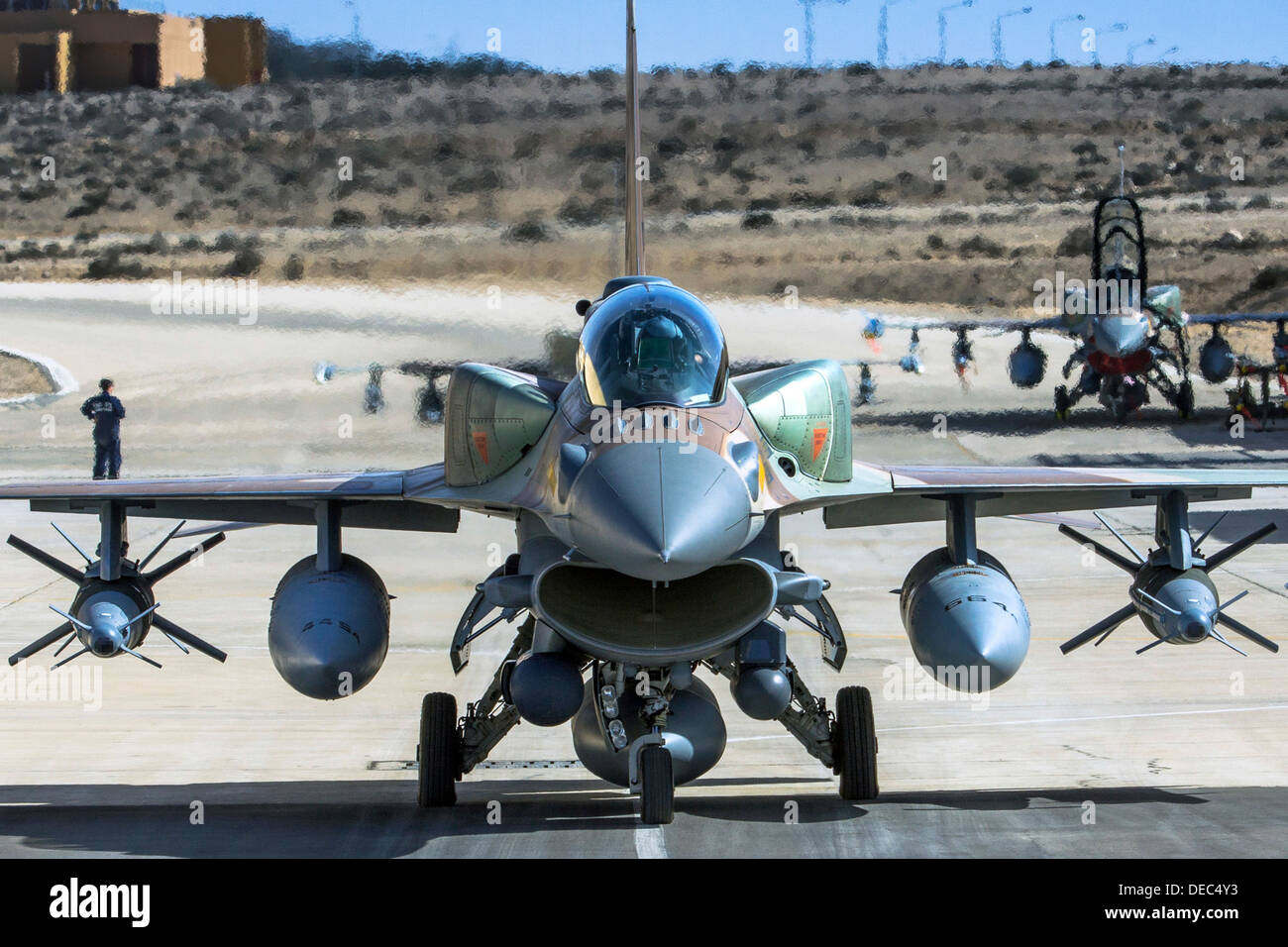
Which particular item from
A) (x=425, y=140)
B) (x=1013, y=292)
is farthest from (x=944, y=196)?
(x=425, y=140)

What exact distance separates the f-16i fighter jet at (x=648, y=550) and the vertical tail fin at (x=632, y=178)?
2.18 meters

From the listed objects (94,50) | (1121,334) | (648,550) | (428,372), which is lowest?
(428,372)

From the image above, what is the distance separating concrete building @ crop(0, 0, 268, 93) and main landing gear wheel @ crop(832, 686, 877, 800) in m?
51.7

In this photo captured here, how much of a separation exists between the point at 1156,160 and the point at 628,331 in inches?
2491

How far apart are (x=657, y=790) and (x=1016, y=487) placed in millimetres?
3538

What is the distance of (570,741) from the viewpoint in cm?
1426

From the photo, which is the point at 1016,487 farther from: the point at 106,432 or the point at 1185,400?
the point at 1185,400

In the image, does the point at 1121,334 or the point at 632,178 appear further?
the point at 1121,334

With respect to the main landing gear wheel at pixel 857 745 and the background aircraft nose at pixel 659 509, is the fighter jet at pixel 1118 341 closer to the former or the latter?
the main landing gear wheel at pixel 857 745

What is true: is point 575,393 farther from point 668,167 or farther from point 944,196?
point 944,196

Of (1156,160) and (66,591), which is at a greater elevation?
(1156,160)

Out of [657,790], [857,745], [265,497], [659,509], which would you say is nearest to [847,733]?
[857,745]

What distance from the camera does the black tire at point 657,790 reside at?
9438mm

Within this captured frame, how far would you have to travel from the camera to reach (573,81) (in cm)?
5316
